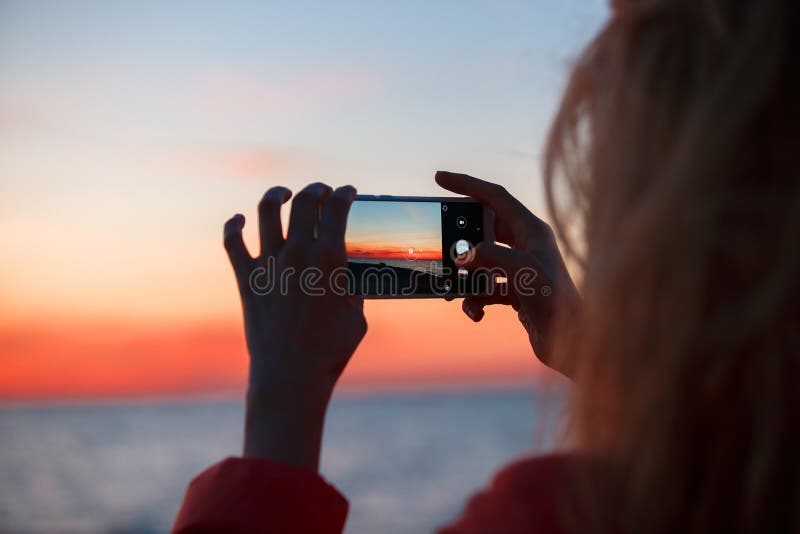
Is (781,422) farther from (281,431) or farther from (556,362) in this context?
(281,431)

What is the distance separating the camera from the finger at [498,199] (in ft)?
7.71

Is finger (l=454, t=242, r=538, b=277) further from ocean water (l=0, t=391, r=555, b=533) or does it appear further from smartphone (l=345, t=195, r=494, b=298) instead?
ocean water (l=0, t=391, r=555, b=533)

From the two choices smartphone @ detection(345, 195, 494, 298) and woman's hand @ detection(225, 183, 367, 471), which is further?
smartphone @ detection(345, 195, 494, 298)

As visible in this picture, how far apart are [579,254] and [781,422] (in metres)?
0.34

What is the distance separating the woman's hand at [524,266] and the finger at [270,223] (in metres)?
0.89

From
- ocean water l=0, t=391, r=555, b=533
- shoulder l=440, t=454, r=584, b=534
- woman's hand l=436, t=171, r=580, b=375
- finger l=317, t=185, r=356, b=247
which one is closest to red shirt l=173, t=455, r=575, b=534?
shoulder l=440, t=454, r=584, b=534

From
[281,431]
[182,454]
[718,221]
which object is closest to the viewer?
[718,221]

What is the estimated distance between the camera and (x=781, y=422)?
75 cm

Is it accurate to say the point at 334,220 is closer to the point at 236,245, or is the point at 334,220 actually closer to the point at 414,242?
the point at 236,245

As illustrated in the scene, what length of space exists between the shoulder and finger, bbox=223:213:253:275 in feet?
2.64

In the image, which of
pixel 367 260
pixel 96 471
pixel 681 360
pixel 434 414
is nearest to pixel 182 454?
pixel 96 471

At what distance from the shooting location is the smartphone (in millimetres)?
2461

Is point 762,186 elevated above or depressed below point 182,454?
above

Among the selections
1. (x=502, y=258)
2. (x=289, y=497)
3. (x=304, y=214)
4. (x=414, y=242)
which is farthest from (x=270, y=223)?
(x=414, y=242)
